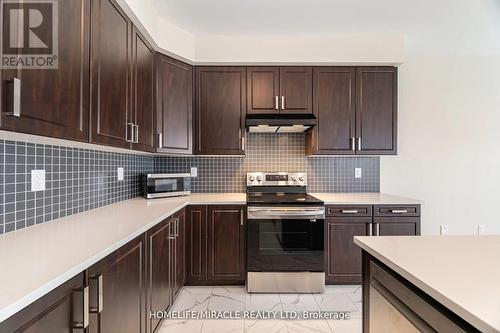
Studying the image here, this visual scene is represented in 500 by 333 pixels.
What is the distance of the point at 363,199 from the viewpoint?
9.80 ft

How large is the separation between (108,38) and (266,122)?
1.55 metres

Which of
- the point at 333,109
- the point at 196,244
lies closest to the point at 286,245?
the point at 196,244

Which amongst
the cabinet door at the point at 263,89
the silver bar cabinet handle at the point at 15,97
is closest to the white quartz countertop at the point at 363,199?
the cabinet door at the point at 263,89

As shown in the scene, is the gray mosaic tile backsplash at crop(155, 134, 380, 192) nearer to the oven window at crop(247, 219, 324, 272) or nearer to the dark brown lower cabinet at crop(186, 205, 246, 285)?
the dark brown lower cabinet at crop(186, 205, 246, 285)

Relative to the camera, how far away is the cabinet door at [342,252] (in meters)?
2.87

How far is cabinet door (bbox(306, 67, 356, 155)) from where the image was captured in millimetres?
3119

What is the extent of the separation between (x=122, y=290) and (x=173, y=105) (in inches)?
75.2

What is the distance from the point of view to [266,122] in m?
2.94

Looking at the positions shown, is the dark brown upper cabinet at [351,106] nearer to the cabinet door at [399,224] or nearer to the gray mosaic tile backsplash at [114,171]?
the gray mosaic tile backsplash at [114,171]

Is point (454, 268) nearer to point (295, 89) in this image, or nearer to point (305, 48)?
point (295, 89)

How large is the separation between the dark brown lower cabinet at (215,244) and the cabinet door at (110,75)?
108cm

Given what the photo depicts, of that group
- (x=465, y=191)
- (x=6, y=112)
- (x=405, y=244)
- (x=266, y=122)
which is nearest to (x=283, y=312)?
(x=405, y=244)

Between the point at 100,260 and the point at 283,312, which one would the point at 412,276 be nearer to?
the point at 100,260

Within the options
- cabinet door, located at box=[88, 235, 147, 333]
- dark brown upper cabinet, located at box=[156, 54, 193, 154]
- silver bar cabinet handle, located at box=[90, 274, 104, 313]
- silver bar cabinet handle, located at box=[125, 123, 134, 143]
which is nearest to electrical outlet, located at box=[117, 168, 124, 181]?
dark brown upper cabinet, located at box=[156, 54, 193, 154]
